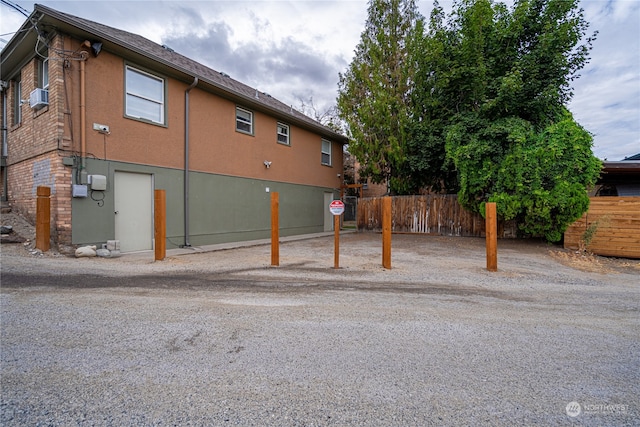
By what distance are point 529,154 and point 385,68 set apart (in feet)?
25.3

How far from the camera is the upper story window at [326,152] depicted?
1646 cm

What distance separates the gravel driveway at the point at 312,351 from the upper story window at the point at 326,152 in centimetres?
1158

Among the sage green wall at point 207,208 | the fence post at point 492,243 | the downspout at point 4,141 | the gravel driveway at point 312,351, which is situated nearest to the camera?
the gravel driveway at point 312,351

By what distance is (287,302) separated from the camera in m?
4.22

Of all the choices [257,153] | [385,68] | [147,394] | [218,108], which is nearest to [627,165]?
[385,68]

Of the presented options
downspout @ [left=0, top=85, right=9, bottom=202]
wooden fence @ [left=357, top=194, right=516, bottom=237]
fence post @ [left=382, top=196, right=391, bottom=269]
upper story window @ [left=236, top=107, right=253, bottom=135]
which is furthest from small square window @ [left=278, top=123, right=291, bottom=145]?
downspout @ [left=0, top=85, right=9, bottom=202]

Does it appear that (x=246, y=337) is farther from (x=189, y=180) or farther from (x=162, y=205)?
(x=189, y=180)

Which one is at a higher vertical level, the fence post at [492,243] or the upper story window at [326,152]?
the upper story window at [326,152]

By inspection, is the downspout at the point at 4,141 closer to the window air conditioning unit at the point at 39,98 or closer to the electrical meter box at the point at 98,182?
the window air conditioning unit at the point at 39,98

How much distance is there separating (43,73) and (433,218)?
13693 mm

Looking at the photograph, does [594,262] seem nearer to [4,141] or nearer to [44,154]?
[44,154]

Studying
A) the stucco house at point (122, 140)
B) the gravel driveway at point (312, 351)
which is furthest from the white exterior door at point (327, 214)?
the gravel driveway at point (312, 351)

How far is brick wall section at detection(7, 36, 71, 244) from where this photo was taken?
23.5 feet

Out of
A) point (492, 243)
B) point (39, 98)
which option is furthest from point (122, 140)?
point (492, 243)
